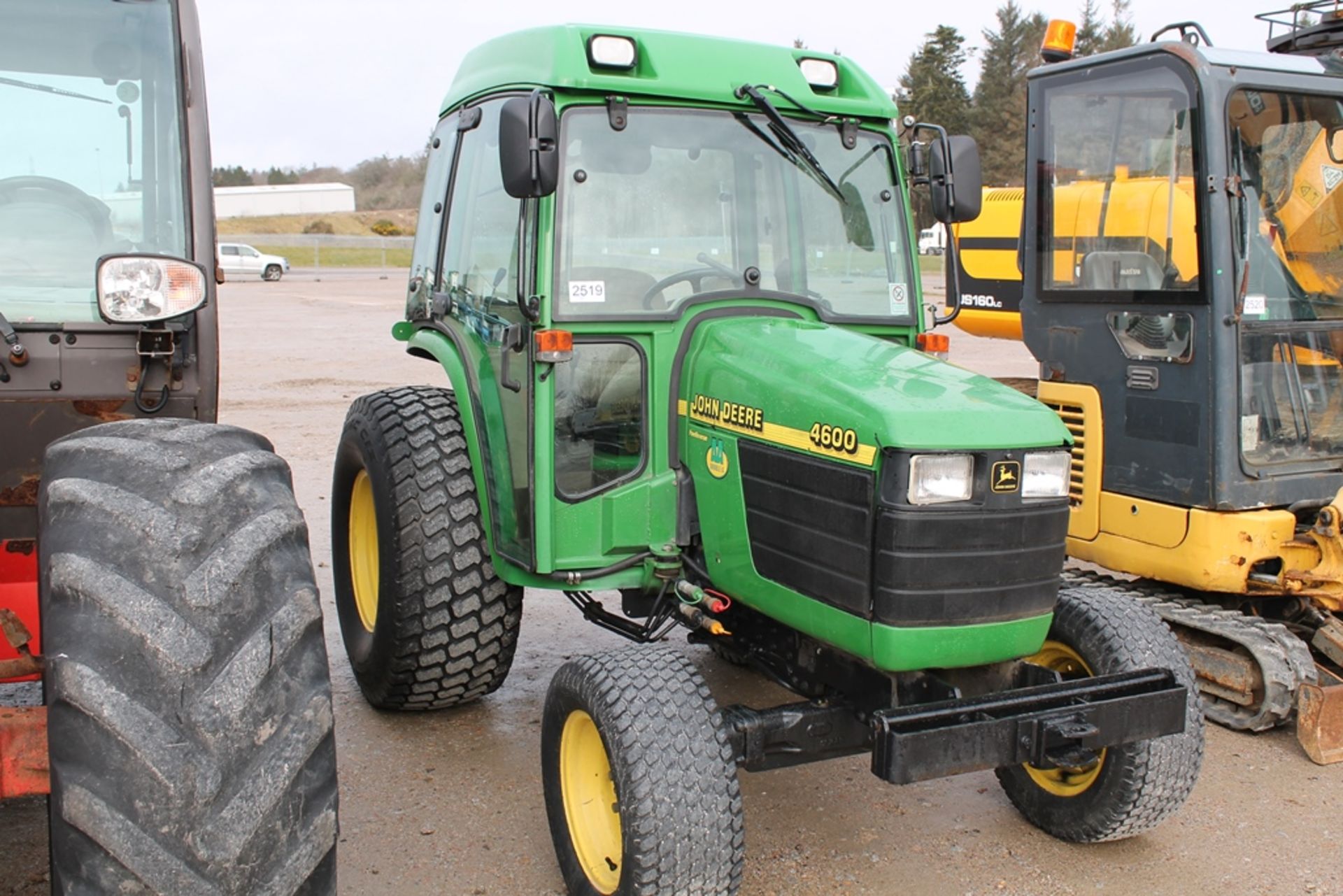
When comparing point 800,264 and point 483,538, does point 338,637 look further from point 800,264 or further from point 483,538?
point 800,264

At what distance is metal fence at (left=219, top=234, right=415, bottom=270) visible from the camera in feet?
148

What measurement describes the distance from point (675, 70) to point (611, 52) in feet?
0.74

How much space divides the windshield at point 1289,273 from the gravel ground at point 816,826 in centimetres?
122

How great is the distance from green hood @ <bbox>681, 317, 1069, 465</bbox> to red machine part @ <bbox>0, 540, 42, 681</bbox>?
1873mm

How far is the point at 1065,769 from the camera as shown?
393cm

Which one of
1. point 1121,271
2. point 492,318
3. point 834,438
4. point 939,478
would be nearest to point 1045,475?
point 939,478

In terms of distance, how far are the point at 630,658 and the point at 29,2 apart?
7.22ft

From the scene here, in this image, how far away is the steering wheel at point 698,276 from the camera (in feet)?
13.0

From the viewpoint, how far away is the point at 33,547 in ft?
9.70

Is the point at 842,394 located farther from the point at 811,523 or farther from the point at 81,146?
the point at 81,146

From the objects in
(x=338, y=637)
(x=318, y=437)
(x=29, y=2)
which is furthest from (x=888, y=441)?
(x=318, y=437)

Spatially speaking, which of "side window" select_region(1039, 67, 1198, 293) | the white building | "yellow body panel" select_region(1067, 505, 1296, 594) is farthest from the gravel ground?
the white building

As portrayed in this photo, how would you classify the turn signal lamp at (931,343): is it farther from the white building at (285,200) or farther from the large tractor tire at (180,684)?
the white building at (285,200)

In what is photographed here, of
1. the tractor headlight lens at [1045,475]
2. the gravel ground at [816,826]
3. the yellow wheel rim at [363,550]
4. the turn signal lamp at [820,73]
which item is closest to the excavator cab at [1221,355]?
the gravel ground at [816,826]
